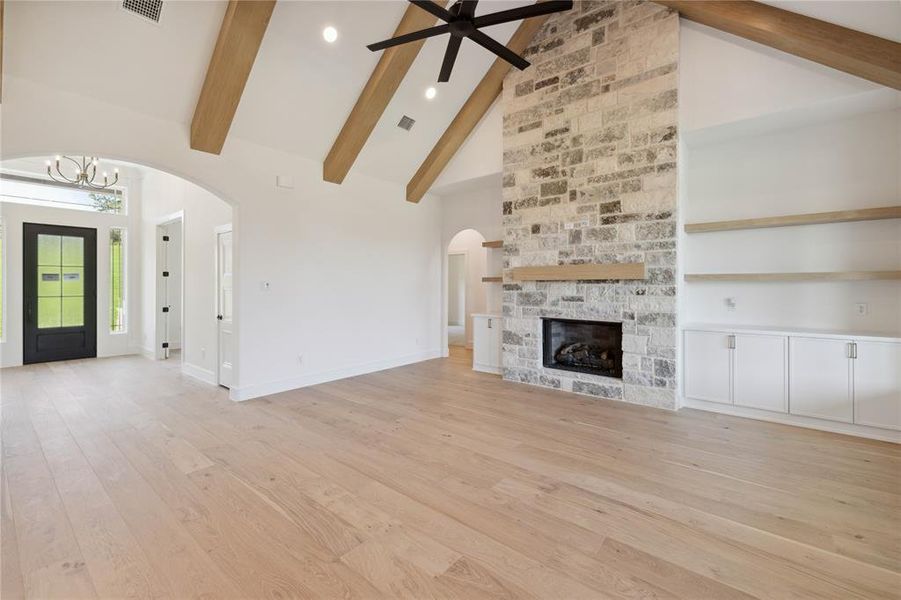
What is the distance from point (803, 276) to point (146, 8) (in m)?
6.57

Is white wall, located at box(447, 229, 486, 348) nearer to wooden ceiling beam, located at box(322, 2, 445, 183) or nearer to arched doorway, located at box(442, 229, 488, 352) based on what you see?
arched doorway, located at box(442, 229, 488, 352)

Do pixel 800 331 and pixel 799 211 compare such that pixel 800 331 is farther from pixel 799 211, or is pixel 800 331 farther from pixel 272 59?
pixel 272 59

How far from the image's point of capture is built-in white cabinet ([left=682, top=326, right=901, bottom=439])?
332 centimetres

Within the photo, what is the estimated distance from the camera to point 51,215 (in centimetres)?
678

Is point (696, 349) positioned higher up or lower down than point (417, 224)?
lower down

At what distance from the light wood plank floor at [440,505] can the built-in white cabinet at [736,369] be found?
27 centimetres

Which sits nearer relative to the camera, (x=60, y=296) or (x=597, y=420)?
(x=597, y=420)

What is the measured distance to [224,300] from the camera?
17.0 feet

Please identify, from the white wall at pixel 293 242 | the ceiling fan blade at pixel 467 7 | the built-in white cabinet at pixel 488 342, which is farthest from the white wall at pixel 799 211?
the white wall at pixel 293 242

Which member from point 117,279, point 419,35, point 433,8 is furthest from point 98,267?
point 433,8

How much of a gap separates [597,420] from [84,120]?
572 centimetres

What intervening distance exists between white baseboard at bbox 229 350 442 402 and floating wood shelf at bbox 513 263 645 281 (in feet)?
8.46

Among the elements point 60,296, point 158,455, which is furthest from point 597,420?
point 60,296

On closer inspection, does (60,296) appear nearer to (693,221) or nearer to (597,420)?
(597,420)
